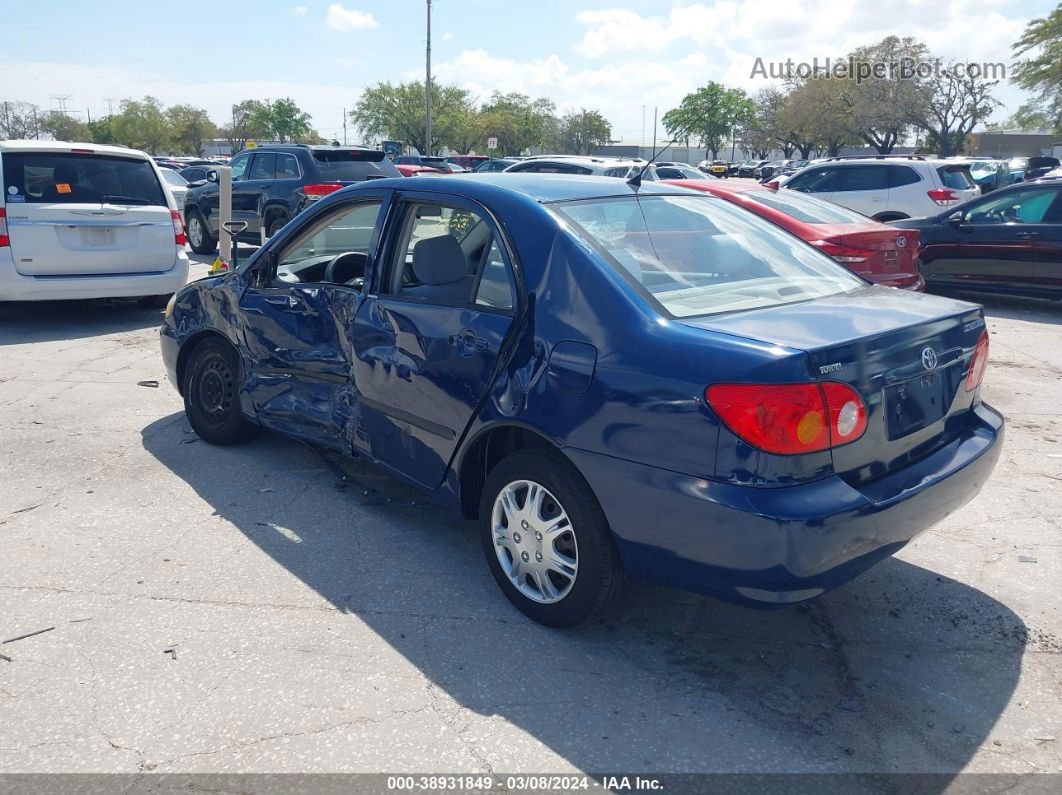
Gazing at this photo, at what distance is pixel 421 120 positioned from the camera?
64.6 m

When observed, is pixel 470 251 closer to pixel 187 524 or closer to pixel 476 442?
pixel 476 442

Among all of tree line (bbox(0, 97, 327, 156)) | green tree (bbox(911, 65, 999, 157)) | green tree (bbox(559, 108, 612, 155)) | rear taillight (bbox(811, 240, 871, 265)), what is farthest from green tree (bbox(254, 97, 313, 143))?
rear taillight (bbox(811, 240, 871, 265))

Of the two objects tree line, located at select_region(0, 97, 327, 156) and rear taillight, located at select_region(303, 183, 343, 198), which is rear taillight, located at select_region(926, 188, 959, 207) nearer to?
rear taillight, located at select_region(303, 183, 343, 198)

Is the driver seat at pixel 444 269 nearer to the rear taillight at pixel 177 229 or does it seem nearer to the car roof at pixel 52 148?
the car roof at pixel 52 148

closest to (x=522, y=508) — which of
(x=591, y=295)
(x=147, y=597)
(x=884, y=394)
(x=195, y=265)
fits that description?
(x=591, y=295)

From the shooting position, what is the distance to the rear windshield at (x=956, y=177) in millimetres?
14859

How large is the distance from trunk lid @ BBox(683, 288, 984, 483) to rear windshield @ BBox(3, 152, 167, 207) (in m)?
7.75

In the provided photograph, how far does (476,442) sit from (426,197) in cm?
118

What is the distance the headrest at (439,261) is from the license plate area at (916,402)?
68.2 inches

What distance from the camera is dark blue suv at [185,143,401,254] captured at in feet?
43.3

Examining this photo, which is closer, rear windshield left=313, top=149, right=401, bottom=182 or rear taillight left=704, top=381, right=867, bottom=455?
rear taillight left=704, top=381, right=867, bottom=455

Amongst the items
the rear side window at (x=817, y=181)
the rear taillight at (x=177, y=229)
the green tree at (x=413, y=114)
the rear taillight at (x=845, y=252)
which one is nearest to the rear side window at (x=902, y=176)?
the rear side window at (x=817, y=181)

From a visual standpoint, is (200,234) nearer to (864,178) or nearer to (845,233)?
(845,233)

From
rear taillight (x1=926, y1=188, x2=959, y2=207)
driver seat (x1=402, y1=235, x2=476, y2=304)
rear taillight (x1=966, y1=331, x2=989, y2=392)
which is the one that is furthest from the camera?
rear taillight (x1=926, y1=188, x2=959, y2=207)
